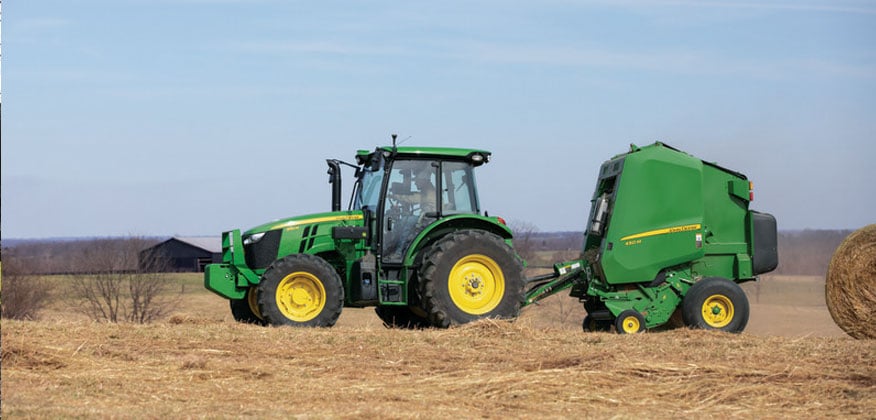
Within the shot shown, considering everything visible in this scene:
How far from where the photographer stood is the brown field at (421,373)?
7.80m

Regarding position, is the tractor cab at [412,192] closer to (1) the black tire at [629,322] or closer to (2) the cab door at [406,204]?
(2) the cab door at [406,204]

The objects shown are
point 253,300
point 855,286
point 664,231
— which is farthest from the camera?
point 664,231

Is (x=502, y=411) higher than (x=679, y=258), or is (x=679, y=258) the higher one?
(x=679, y=258)

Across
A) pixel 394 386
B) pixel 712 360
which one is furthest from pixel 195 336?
pixel 712 360

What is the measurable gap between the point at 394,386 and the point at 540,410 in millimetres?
1469

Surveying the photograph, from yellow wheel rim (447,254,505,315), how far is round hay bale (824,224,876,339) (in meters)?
4.61

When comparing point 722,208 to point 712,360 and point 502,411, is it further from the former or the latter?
point 502,411

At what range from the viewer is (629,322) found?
13.3 metres

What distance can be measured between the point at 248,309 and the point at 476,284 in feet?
10.1

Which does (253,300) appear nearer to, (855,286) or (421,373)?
(421,373)

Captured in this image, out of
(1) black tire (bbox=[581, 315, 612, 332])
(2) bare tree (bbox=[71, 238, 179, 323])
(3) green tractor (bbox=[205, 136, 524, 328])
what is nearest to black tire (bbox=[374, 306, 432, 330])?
(3) green tractor (bbox=[205, 136, 524, 328])

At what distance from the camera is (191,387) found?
28.0ft

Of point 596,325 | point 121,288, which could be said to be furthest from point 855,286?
point 121,288

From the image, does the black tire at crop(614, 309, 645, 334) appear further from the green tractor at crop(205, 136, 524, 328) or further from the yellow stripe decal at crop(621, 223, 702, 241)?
the green tractor at crop(205, 136, 524, 328)
